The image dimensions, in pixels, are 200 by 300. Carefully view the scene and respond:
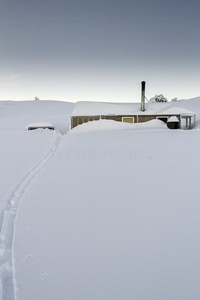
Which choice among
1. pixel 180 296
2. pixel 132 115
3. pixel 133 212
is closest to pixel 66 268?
pixel 180 296

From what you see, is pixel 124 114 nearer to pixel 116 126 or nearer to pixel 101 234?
pixel 116 126

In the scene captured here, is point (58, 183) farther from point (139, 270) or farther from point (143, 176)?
point (139, 270)

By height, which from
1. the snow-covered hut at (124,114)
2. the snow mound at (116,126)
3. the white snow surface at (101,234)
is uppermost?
the snow-covered hut at (124,114)

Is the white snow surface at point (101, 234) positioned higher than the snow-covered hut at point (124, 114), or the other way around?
the snow-covered hut at point (124, 114)

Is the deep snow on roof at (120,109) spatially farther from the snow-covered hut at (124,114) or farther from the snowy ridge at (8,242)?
the snowy ridge at (8,242)

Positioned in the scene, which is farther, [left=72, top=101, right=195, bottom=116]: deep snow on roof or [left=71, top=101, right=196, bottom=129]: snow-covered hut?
[left=72, top=101, right=195, bottom=116]: deep snow on roof

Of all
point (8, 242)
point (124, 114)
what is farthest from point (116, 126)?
point (8, 242)

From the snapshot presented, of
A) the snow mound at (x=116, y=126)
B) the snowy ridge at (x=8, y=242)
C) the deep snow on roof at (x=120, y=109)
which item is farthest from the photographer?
the deep snow on roof at (x=120, y=109)

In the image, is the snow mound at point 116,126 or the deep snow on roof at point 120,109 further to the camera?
the deep snow on roof at point 120,109

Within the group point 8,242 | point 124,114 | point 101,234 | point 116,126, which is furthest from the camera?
point 124,114

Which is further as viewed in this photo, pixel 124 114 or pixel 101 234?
pixel 124 114

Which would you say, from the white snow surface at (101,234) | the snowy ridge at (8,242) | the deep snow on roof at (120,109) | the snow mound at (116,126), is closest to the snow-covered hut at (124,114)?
the deep snow on roof at (120,109)

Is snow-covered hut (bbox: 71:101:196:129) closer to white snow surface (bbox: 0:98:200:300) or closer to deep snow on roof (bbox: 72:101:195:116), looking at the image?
deep snow on roof (bbox: 72:101:195:116)

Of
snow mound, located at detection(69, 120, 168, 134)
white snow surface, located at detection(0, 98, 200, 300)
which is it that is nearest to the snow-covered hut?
snow mound, located at detection(69, 120, 168, 134)
